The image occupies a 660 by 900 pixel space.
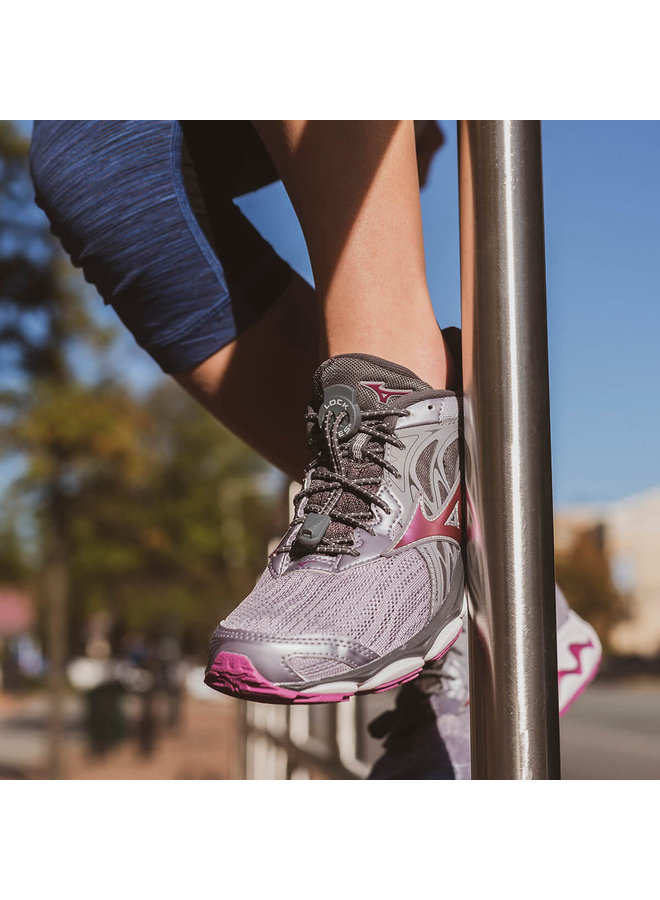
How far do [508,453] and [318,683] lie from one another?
9.0 inches

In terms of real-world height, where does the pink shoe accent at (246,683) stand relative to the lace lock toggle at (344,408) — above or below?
below

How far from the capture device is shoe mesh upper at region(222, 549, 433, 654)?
70 cm

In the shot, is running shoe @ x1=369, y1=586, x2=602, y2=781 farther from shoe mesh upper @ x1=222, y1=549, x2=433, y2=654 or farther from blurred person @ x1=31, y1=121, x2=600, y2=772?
shoe mesh upper @ x1=222, y1=549, x2=433, y2=654

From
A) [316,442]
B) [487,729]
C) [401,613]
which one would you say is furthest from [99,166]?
[487,729]

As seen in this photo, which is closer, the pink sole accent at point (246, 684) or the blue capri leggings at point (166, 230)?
the pink sole accent at point (246, 684)

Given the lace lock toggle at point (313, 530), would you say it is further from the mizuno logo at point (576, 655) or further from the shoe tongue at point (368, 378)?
the mizuno logo at point (576, 655)

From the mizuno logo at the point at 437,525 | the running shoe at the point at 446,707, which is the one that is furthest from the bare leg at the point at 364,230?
the running shoe at the point at 446,707

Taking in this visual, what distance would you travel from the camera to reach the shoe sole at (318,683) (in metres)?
0.66

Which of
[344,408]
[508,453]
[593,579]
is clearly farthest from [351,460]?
[593,579]

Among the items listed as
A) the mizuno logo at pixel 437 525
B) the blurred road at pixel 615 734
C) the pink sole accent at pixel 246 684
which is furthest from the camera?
the blurred road at pixel 615 734

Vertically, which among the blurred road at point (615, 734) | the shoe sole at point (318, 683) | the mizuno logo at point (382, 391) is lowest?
the blurred road at point (615, 734)

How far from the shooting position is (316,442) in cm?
82

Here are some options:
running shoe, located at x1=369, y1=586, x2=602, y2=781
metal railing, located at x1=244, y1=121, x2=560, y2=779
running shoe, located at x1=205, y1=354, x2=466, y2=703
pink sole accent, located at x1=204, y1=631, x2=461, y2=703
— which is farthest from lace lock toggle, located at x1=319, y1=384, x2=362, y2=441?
running shoe, located at x1=369, y1=586, x2=602, y2=781
